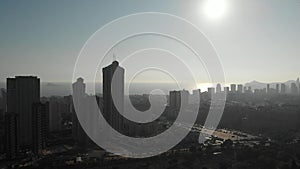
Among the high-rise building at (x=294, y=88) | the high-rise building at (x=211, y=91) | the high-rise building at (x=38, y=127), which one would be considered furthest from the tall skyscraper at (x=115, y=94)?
the high-rise building at (x=294, y=88)

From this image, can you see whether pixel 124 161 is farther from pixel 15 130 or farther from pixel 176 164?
pixel 15 130

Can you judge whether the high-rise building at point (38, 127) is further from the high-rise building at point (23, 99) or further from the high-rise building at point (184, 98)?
the high-rise building at point (184, 98)

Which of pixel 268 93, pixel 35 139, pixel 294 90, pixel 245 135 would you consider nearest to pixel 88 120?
pixel 35 139

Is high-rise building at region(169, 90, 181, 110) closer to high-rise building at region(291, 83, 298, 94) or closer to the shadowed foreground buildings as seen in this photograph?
the shadowed foreground buildings

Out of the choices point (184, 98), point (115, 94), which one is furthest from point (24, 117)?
point (184, 98)

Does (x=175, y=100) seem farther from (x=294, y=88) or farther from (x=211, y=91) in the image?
(x=294, y=88)

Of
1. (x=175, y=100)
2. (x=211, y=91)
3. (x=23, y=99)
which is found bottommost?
(x=175, y=100)

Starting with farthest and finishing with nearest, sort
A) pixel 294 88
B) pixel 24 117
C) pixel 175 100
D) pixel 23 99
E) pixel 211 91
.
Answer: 1. pixel 294 88
2. pixel 211 91
3. pixel 175 100
4. pixel 23 99
5. pixel 24 117
